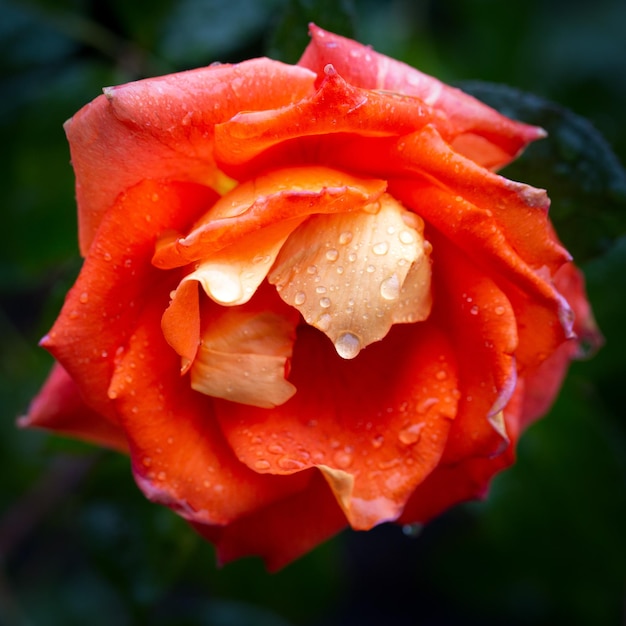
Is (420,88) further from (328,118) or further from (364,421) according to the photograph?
(364,421)

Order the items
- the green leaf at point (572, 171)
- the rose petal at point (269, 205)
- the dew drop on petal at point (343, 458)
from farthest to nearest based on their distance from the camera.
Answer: the green leaf at point (572, 171) → the dew drop on petal at point (343, 458) → the rose petal at point (269, 205)

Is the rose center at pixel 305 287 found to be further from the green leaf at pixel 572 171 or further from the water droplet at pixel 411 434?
the green leaf at pixel 572 171

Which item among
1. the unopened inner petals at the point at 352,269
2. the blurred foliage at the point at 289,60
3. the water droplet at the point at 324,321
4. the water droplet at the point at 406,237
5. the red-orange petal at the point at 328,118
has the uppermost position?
the red-orange petal at the point at 328,118

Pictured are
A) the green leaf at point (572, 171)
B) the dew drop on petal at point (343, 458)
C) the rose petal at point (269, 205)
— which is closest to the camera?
the rose petal at point (269, 205)

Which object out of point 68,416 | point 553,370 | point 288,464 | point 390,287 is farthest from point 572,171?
point 68,416

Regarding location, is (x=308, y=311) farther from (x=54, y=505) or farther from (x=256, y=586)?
(x=54, y=505)

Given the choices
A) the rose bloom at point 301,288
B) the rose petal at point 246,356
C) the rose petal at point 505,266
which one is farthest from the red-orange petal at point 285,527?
the rose petal at point 505,266

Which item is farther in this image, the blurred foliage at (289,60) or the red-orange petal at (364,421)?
the blurred foliage at (289,60)
